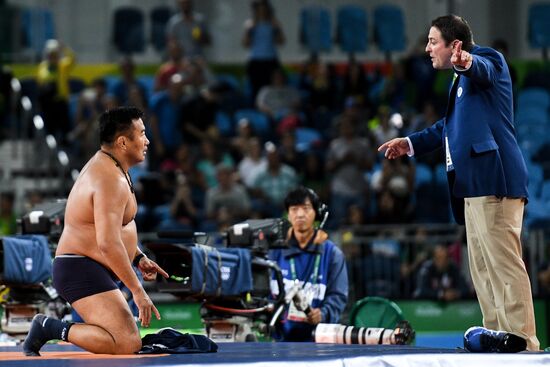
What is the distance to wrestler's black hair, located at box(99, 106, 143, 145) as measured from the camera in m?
7.81

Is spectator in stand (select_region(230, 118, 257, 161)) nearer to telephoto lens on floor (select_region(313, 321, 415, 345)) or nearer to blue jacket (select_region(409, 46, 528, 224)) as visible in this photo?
telephoto lens on floor (select_region(313, 321, 415, 345))

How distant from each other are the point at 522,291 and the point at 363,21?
13.5 metres

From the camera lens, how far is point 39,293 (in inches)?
396

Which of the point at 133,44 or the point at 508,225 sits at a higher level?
the point at 133,44

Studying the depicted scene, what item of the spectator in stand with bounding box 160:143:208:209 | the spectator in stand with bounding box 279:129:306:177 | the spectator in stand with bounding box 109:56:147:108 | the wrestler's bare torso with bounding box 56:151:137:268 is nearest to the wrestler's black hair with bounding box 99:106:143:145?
the wrestler's bare torso with bounding box 56:151:137:268

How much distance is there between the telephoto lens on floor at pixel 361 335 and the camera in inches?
348

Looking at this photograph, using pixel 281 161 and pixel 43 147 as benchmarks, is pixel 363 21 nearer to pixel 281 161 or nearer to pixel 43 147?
pixel 281 161

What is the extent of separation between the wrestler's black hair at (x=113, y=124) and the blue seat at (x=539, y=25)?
1344 centimetres

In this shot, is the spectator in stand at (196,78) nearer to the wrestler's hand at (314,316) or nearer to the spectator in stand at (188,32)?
the spectator in stand at (188,32)

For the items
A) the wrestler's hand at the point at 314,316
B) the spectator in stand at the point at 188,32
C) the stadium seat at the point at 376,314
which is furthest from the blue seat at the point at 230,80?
the wrestler's hand at the point at 314,316

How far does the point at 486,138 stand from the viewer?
7617 millimetres

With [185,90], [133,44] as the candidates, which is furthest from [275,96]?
[133,44]

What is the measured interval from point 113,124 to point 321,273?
2825 mm

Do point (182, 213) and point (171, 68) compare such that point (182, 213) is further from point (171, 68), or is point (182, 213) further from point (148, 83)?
point (148, 83)
